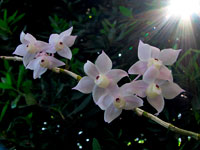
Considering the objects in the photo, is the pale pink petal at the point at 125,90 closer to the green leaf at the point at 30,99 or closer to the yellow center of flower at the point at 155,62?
the yellow center of flower at the point at 155,62

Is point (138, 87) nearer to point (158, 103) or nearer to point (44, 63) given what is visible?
point (158, 103)

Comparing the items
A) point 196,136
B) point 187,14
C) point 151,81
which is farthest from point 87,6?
point 196,136

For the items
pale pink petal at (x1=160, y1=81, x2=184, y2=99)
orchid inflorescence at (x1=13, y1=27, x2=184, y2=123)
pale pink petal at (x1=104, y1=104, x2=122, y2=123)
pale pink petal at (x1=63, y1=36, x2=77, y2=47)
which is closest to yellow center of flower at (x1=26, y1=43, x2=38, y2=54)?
pale pink petal at (x1=63, y1=36, x2=77, y2=47)

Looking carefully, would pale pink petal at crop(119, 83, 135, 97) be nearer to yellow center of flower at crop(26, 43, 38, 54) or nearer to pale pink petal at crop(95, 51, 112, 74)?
pale pink petal at crop(95, 51, 112, 74)

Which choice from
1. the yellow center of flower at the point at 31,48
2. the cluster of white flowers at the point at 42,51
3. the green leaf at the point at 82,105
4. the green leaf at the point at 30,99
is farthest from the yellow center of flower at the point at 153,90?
the green leaf at the point at 30,99

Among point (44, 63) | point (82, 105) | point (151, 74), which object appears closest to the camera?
point (151, 74)

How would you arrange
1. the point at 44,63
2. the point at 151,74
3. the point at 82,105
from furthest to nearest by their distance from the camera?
the point at 82,105, the point at 44,63, the point at 151,74

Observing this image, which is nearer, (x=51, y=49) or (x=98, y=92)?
(x=98, y=92)

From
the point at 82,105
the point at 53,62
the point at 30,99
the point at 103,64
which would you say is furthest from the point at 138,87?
the point at 30,99
